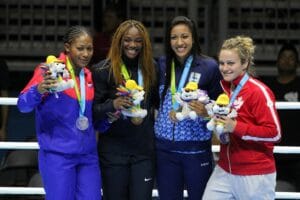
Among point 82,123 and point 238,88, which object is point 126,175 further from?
point 238,88

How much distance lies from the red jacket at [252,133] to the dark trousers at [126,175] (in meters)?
0.47

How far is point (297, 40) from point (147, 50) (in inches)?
194

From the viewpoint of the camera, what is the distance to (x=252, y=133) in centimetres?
450

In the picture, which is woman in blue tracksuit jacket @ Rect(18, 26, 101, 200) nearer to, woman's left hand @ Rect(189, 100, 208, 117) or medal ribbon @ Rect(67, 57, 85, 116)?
medal ribbon @ Rect(67, 57, 85, 116)

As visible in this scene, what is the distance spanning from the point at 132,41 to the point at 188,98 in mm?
500

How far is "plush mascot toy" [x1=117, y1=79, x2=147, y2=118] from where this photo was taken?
467 cm

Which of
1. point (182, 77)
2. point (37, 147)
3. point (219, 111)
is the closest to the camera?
point (219, 111)

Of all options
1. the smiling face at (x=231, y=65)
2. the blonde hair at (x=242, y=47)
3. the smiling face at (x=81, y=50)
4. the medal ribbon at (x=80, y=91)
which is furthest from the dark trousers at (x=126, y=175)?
the blonde hair at (x=242, y=47)

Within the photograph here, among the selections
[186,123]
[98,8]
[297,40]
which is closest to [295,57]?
[297,40]

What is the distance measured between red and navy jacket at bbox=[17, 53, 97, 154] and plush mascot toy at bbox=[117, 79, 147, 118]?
23 centimetres

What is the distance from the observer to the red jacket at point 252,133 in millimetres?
4516

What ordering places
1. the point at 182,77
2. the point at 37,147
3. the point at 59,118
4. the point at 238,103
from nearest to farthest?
the point at 238,103 → the point at 59,118 → the point at 182,77 → the point at 37,147

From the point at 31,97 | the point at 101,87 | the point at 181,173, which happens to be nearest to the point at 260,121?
the point at 181,173

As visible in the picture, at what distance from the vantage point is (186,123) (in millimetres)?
4867
